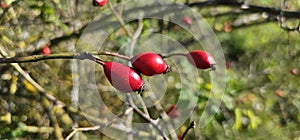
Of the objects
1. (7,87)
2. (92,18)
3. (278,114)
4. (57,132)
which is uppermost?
(92,18)

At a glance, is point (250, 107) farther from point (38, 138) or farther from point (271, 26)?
point (38, 138)

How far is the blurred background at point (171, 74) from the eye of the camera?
7.88 ft

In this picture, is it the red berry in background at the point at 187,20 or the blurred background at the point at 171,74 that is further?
the red berry in background at the point at 187,20

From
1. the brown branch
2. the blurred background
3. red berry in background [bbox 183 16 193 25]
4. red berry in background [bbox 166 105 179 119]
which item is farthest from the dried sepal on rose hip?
red berry in background [bbox 183 16 193 25]

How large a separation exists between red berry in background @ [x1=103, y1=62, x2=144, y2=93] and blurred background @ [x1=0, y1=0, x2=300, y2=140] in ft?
3.60

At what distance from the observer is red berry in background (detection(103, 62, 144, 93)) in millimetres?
917

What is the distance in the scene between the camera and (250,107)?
3.24 m

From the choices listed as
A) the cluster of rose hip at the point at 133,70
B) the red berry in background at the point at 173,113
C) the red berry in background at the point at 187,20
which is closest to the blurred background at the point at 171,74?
the red berry in background at the point at 187,20

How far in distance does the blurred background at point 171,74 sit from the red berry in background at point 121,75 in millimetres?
1097

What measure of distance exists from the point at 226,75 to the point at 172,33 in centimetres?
68

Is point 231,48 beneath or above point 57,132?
above

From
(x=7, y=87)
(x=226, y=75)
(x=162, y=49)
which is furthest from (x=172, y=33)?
(x=7, y=87)

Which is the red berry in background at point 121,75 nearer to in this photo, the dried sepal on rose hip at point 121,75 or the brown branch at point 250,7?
the dried sepal on rose hip at point 121,75

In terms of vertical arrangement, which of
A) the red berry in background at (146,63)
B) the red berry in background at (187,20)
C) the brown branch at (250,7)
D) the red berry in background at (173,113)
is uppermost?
the brown branch at (250,7)
